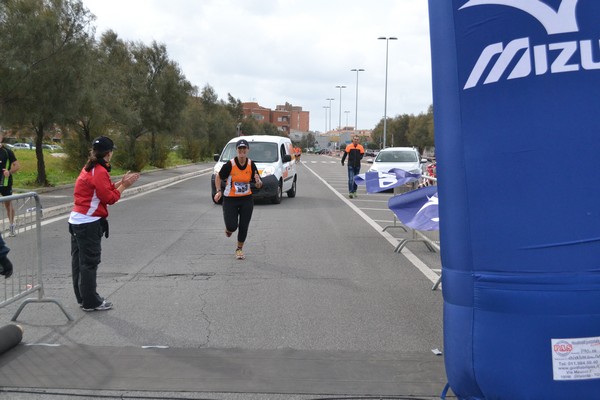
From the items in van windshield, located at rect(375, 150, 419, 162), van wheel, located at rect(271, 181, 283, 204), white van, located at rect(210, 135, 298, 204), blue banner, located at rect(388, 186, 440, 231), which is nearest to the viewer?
blue banner, located at rect(388, 186, 440, 231)

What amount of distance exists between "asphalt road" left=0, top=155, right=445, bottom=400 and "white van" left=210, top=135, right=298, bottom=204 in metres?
5.73

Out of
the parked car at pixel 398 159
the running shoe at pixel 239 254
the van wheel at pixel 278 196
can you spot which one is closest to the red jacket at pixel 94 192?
the running shoe at pixel 239 254

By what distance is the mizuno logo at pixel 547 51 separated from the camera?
9.05 ft

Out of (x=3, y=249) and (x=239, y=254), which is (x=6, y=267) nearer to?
(x=3, y=249)

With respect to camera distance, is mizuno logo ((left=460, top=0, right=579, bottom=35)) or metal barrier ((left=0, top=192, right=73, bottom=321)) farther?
metal barrier ((left=0, top=192, right=73, bottom=321))

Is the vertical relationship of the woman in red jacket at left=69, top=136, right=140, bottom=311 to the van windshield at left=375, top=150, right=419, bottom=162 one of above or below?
below

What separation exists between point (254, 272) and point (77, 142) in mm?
22487

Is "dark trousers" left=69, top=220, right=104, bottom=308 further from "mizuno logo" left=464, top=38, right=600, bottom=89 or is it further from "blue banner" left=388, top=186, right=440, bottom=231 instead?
"mizuno logo" left=464, top=38, right=600, bottom=89

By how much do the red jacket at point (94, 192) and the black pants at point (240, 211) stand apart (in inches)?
124

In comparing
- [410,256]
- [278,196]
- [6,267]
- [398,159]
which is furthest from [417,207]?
[398,159]

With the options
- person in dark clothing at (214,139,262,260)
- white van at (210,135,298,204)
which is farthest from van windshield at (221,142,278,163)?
person in dark clothing at (214,139,262,260)

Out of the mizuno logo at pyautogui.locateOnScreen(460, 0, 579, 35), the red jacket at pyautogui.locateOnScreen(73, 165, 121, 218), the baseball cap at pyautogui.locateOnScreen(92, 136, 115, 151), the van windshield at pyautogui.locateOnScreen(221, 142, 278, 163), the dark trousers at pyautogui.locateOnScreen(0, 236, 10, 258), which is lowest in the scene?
the dark trousers at pyautogui.locateOnScreen(0, 236, 10, 258)

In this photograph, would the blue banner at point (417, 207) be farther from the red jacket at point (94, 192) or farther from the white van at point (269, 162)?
the white van at point (269, 162)

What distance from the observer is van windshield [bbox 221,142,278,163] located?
17.8m
